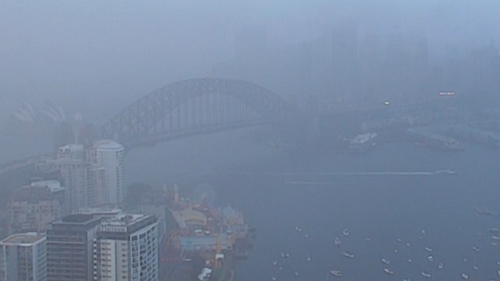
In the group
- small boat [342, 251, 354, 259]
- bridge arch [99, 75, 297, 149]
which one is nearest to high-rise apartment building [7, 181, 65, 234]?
bridge arch [99, 75, 297, 149]

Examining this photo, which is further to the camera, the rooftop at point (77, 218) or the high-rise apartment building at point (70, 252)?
the rooftop at point (77, 218)

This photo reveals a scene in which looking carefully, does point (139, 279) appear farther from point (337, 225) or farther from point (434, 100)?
point (434, 100)

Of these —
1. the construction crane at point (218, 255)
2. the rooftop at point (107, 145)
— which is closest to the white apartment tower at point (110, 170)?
the rooftop at point (107, 145)

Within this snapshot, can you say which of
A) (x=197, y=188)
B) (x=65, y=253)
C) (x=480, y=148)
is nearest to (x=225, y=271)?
(x=65, y=253)

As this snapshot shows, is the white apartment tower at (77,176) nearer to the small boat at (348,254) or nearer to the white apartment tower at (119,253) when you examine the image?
the white apartment tower at (119,253)

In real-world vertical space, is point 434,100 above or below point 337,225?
above

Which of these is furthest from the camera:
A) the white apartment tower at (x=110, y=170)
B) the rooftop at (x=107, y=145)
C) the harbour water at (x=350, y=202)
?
the rooftop at (x=107, y=145)

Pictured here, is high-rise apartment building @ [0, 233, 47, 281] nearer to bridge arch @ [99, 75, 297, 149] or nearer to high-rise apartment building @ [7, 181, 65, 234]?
high-rise apartment building @ [7, 181, 65, 234]
